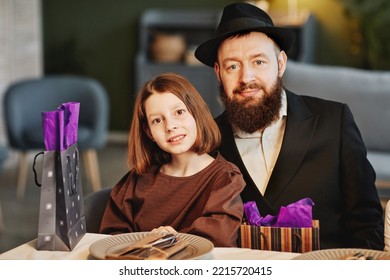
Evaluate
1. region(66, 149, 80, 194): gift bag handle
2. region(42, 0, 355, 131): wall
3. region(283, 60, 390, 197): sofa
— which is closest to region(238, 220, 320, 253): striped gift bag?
region(66, 149, 80, 194): gift bag handle

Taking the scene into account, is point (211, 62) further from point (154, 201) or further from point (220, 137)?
point (154, 201)

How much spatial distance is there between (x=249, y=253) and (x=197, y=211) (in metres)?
0.15

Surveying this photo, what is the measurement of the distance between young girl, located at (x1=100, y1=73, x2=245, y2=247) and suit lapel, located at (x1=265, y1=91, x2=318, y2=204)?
2.8 inches

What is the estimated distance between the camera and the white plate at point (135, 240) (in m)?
1.34

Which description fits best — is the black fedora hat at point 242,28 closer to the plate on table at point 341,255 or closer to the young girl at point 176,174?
the young girl at point 176,174

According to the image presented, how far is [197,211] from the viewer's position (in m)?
1.48

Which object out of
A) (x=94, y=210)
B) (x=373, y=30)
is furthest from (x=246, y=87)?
(x=373, y=30)

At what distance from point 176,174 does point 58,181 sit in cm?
23

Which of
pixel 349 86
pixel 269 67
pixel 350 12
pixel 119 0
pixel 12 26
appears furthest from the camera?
pixel 119 0

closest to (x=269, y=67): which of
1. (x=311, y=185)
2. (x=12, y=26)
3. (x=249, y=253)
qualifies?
(x=311, y=185)

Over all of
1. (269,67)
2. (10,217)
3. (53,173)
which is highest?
(269,67)

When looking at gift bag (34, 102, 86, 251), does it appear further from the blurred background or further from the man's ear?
the blurred background

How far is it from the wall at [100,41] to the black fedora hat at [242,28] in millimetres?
3963

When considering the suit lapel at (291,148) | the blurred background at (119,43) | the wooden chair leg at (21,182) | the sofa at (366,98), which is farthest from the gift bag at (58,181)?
the wooden chair leg at (21,182)
